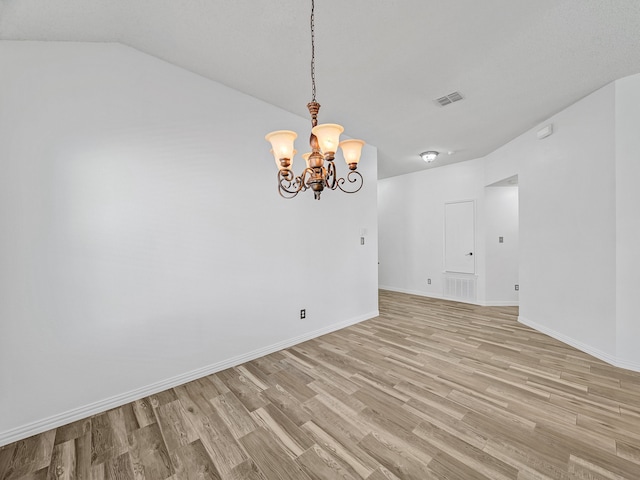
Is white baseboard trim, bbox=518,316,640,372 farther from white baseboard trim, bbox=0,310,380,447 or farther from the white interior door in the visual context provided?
white baseboard trim, bbox=0,310,380,447

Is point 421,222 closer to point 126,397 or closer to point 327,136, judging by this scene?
point 327,136

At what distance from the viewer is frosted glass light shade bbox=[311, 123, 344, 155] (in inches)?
64.5

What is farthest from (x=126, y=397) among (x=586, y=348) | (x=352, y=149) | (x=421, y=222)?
(x=421, y=222)

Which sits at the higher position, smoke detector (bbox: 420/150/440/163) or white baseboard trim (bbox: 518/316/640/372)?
smoke detector (bbox: 420/150/440/163)

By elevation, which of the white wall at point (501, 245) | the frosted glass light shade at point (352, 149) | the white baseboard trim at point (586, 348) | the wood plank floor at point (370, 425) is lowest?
the wood plank floor at point (370, 425)

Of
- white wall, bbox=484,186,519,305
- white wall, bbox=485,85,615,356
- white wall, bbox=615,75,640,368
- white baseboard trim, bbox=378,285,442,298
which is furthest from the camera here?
white baseboard trim, bbox=378,285,442,298

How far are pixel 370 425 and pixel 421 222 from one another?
502 cm

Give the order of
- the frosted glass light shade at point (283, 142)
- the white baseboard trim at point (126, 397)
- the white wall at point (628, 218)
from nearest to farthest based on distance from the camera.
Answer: the frosted glass light shade at point (283, 142) → the white baseboard trim at point (126, 397) → the white wall at point (628, 218)

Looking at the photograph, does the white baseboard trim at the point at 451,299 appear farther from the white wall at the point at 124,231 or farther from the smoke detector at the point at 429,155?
the white wall at the point at 124,231

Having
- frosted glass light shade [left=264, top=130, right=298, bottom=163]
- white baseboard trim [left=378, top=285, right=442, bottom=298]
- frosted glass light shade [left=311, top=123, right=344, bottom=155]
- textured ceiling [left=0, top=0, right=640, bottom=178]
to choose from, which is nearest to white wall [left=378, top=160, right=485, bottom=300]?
white baseboard trim [left=378, top=285, right=442, bottom=298]

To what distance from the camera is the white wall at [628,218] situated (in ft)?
8.73

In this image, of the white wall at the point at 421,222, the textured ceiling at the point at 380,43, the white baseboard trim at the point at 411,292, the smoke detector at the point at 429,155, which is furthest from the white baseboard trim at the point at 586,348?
the smoke detector at the point at 429,155

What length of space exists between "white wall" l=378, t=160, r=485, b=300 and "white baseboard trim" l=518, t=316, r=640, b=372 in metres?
1.45

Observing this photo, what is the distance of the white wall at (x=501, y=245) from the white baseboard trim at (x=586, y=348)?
1186mm
